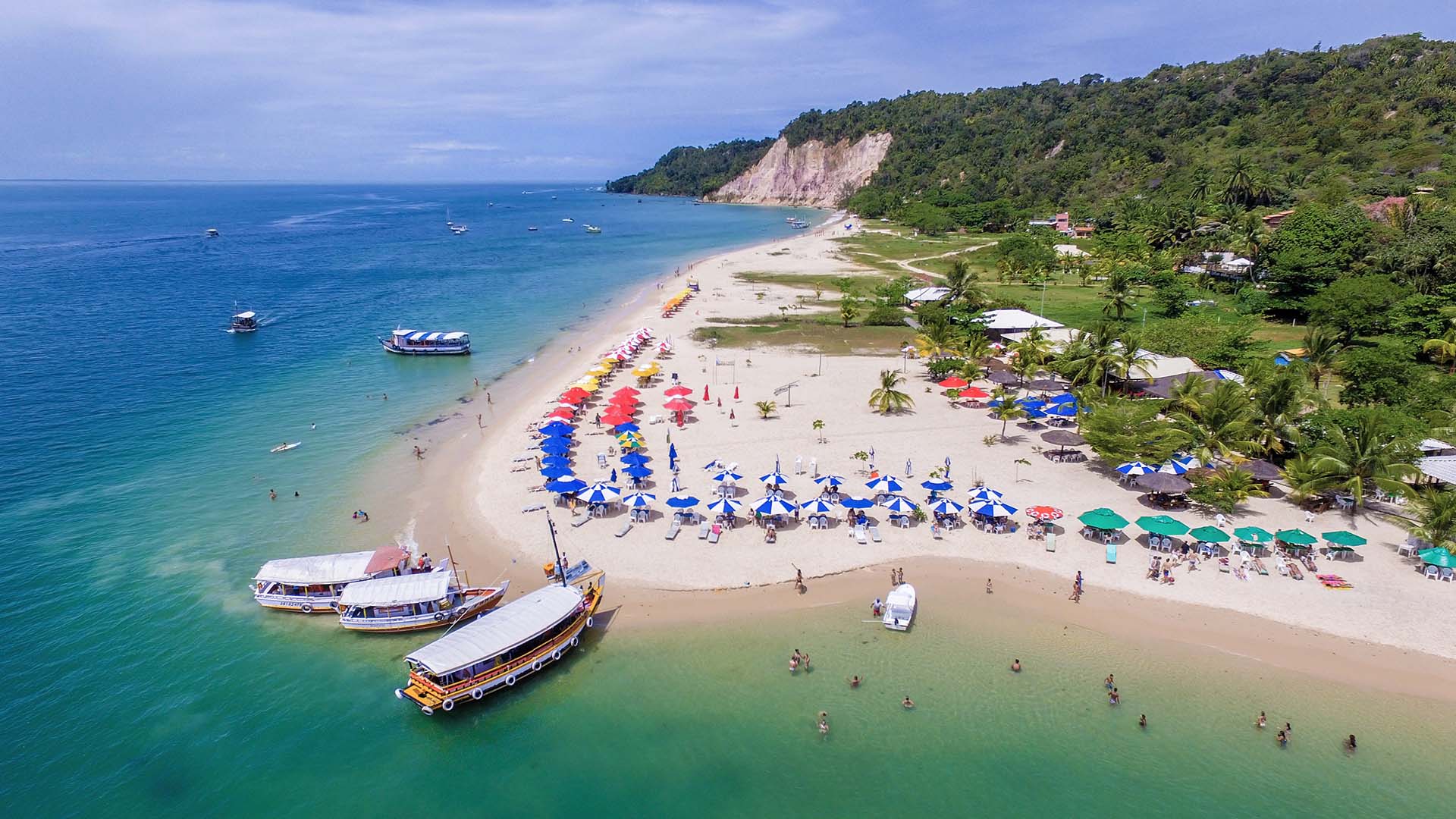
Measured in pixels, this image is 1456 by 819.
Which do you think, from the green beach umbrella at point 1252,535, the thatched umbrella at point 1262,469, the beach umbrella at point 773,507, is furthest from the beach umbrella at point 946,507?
the thatched umbrella at point 1262,469

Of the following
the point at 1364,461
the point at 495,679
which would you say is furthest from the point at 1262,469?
the point at 495,679

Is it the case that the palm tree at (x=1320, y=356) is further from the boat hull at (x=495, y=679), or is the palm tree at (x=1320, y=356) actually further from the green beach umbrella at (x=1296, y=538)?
the boat hull at (x=495, y=679)

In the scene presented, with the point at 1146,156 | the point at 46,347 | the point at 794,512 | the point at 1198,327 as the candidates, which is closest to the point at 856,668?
the point at 794,512

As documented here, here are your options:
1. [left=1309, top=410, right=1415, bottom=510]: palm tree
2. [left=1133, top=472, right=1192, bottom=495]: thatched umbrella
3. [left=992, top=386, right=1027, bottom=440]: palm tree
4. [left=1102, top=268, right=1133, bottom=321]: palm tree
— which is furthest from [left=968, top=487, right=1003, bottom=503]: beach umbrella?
[left=1102, top=268, right=1133, bottom=321]: palm tree

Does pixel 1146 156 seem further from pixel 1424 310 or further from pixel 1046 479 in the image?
pixel 1046 479

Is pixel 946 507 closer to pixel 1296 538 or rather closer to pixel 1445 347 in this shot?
pixel 1296 538

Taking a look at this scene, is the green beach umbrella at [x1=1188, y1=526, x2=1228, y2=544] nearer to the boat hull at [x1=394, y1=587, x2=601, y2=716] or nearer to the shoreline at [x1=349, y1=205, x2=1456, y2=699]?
the shoreline at [x1=349, y1=205, x2=1456, y2=699]
